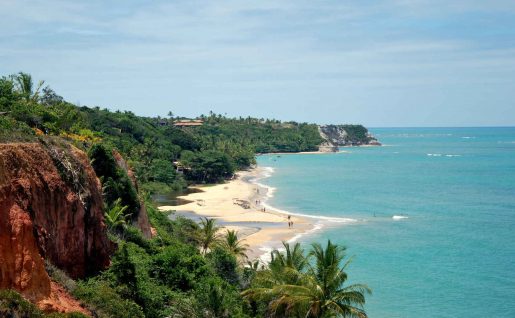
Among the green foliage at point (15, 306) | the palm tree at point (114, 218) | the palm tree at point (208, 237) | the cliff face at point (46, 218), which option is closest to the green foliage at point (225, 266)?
the palm tree at point (114, 218)

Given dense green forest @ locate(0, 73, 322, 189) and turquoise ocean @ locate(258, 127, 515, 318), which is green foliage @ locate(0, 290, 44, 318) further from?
turquoise ocean @ locate(258, 127, 515, 318)

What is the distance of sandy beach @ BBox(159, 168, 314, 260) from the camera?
170 feet

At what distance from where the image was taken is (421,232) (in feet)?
187

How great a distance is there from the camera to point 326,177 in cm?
11038

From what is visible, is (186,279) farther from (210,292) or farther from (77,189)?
(77,189)

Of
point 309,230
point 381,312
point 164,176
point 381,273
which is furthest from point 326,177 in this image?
point 381,312

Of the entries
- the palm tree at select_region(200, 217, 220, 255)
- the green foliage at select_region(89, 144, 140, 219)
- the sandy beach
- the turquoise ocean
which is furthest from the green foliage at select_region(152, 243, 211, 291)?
the sandy beach

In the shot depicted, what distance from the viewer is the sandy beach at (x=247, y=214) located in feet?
170

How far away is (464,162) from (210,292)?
454 feet

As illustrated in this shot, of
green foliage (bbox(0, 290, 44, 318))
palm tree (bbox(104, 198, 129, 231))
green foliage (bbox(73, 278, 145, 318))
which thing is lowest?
green foliage (bbox(73, 278, 145, 318))

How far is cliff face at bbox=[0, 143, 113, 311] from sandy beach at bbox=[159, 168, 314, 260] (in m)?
21.8

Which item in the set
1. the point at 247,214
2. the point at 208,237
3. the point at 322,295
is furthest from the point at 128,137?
the point at 322,295

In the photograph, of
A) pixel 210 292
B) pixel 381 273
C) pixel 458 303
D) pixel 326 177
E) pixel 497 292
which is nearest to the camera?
pixel 210 292

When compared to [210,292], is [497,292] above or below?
below
